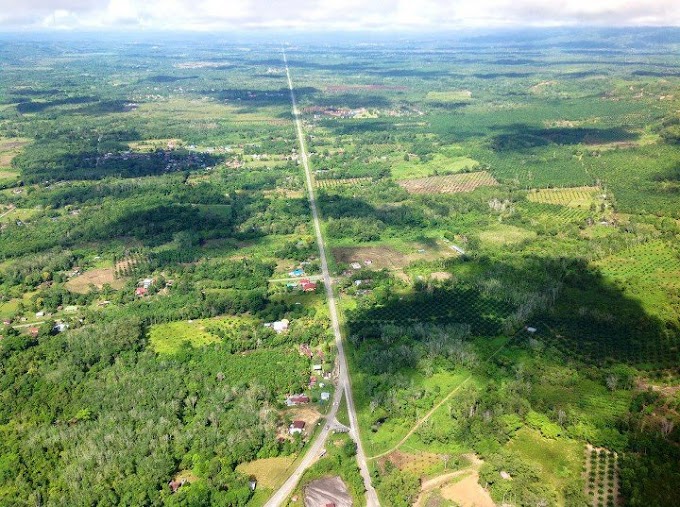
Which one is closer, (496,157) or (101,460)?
(101,460)

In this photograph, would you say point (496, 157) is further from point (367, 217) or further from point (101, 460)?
point (101, 460)

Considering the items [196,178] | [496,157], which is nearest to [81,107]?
[196,178]

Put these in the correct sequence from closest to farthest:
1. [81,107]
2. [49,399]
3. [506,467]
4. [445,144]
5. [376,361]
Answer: [506,467] → [49,399] → [376,361] → [445,144] → [81,107]

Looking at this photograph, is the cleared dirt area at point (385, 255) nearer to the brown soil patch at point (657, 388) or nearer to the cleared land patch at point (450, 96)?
the brown soil patch at point (657, 388)

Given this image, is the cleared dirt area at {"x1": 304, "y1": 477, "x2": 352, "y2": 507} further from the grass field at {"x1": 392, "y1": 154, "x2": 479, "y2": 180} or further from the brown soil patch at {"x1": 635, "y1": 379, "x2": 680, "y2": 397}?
the grass field at {"x1": 392, "y1": 154, "x2": 479, "y2": 180}

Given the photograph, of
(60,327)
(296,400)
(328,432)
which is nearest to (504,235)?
(296,400)

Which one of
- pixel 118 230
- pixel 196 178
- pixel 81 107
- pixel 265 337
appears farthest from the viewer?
pixel 81 107
